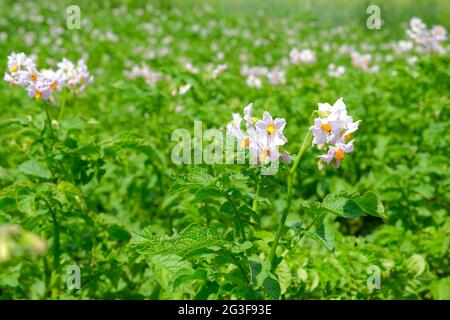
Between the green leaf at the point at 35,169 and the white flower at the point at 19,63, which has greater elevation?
the white flower at the point at 19,63

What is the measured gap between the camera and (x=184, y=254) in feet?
5.00

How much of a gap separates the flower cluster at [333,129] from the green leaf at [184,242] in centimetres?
39

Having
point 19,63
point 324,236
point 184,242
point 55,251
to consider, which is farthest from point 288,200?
point 19,63

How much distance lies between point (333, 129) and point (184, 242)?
0.52m

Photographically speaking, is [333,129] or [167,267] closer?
[333,129]

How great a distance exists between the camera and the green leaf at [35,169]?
2.27 metres

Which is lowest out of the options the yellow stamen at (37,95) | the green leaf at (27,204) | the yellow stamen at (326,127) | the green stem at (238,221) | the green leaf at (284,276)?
the green leaf at (284,276)

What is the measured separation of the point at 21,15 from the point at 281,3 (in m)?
6.10

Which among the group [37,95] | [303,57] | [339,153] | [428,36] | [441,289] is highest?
[303,57]

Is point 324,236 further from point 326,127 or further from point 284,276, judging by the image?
point 284,276

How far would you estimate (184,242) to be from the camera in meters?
Answer: 1.47

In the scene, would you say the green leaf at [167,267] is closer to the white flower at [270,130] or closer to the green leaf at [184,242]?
the green leaf at [184,242]

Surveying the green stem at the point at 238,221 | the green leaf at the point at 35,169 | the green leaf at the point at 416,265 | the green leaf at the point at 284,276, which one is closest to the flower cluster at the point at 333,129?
the green stem at the point at 238,221
